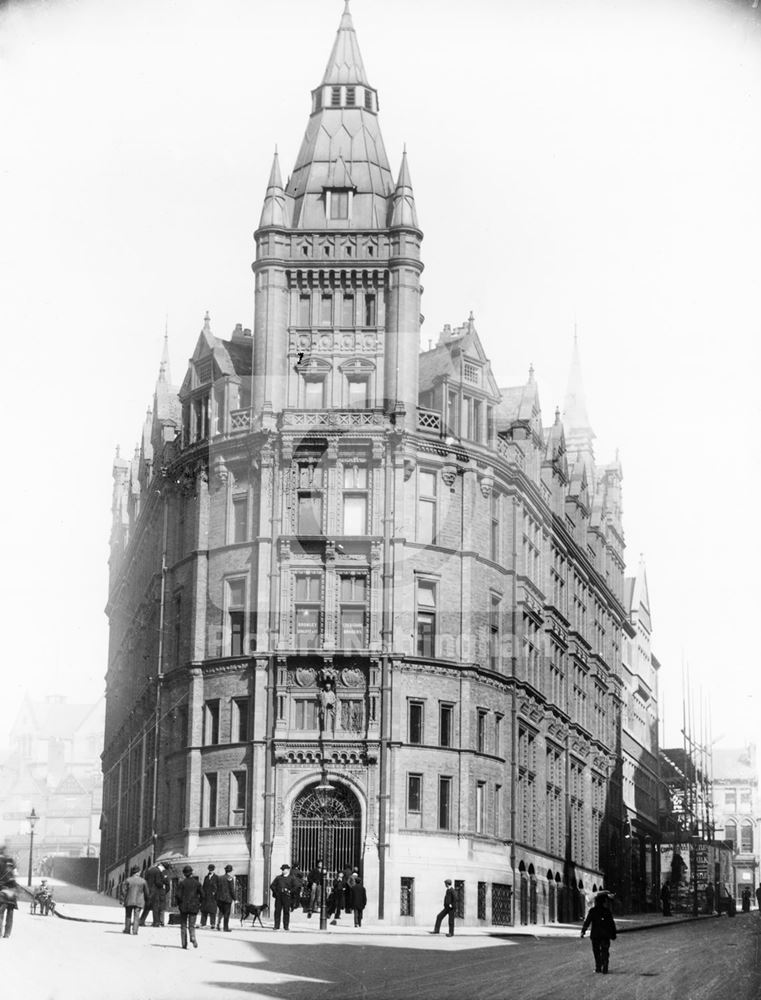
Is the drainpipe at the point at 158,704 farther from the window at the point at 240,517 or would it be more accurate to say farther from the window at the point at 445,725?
the window at the point at 445,725

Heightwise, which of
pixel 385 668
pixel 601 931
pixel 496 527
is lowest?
pixel 601 931

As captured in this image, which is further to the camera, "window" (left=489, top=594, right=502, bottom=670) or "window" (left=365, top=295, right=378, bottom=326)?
"window" (left=489, top=594, right=502, bottom=670)

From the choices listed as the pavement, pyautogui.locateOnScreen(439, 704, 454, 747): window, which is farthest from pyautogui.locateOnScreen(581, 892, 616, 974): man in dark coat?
pyautogui.locateOnScreen(439, 704, 454, 747): window

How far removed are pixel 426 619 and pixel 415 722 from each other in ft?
11.7

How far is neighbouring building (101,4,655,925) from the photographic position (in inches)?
2270

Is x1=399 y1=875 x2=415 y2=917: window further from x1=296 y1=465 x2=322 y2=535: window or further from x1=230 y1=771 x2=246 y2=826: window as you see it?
x1=296 y1=465 x2=322 y2=535: window

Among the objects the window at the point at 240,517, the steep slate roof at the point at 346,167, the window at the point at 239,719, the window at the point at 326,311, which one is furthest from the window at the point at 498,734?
the steep slate roof at the point at 346,167

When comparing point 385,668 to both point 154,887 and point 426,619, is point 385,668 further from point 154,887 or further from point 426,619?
point 154,887

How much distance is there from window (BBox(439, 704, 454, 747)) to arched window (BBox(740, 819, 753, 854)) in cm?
9016

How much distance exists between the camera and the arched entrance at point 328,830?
5697 cm

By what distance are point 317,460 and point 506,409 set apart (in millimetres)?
11914

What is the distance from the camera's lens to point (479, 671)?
60.7 m

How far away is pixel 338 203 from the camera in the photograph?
62.2m

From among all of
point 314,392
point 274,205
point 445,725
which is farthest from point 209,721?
point 274,205
